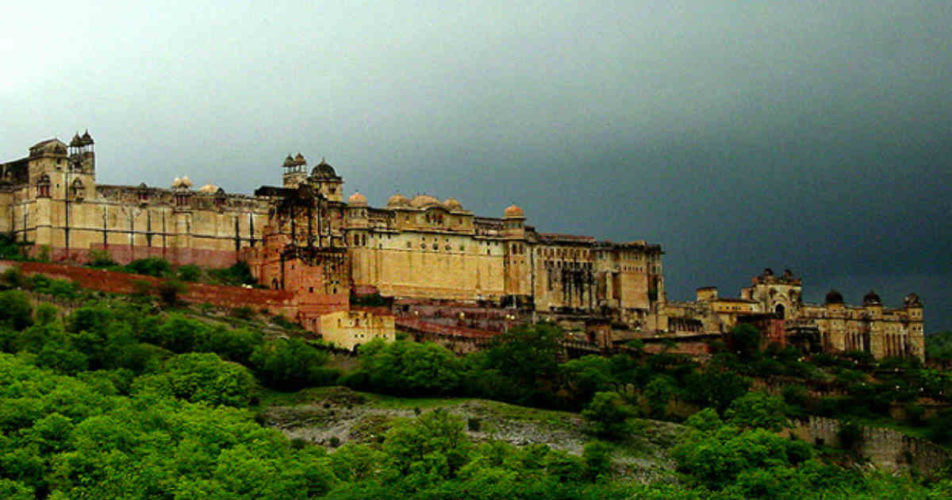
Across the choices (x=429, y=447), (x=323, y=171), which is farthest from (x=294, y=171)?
(x=429, y=447)

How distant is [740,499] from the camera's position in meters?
79.1

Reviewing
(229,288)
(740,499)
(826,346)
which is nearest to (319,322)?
(229,288)

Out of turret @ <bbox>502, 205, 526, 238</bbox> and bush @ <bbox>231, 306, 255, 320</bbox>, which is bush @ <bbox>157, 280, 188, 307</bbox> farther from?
turret @ <bbox>502, 205, 526, 238</bbox>

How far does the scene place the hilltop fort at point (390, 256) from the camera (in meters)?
115

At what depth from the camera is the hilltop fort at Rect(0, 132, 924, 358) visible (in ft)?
379

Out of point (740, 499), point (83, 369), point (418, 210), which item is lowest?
point (740, 499)

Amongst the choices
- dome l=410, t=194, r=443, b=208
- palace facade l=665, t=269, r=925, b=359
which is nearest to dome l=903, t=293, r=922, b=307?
palace facade l=665, t=269, r=925, b=359

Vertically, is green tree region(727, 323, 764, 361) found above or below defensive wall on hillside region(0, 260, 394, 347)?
below

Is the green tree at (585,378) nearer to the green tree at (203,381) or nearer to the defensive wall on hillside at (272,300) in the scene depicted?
the defensive wall on hillside at (272,300)

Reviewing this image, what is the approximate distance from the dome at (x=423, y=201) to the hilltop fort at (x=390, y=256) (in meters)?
0.19

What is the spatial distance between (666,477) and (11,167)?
50.7 meters

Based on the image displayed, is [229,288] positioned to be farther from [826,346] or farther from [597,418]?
[826,346]

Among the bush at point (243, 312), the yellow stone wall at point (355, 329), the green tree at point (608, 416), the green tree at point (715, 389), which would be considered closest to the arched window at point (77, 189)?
the bush at point (243, 312)

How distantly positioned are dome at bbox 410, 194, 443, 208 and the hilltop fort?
0.62 feet
